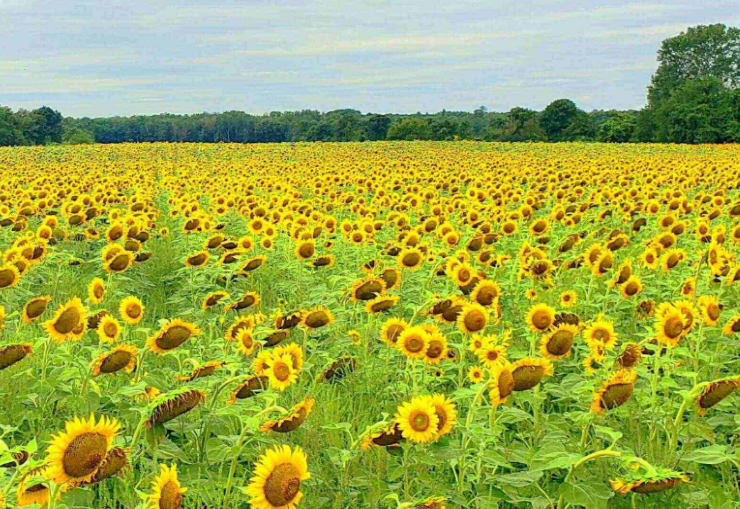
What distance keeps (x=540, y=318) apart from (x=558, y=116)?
71.7m

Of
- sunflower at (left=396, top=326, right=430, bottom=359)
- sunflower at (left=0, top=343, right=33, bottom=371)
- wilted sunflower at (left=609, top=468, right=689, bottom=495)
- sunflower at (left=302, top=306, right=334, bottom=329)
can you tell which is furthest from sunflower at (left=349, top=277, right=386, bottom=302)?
wilted sunflower at (left=609, top=468, right=689, bottom=495)

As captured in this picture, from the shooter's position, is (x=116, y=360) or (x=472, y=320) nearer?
(x=116, y=360)

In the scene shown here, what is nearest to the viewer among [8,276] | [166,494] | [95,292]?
[166,494]

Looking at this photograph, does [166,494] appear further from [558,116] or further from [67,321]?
[558,116]

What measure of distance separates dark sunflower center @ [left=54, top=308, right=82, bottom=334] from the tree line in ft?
163

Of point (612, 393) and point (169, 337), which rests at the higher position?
point (169, 337)

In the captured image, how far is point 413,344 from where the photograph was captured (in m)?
3.27

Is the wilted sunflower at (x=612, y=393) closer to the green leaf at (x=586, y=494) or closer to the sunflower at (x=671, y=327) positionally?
the green leaf at (x=586, y=494)

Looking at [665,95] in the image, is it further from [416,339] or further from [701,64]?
[416,339]

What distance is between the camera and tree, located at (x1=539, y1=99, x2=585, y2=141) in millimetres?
70812

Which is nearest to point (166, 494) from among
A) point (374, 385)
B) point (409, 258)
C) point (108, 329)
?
point (108, 329)

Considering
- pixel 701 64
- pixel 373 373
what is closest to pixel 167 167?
pixel 373 373

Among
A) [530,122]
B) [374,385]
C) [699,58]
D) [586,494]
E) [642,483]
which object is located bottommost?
[374,385]

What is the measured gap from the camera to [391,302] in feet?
12.9
